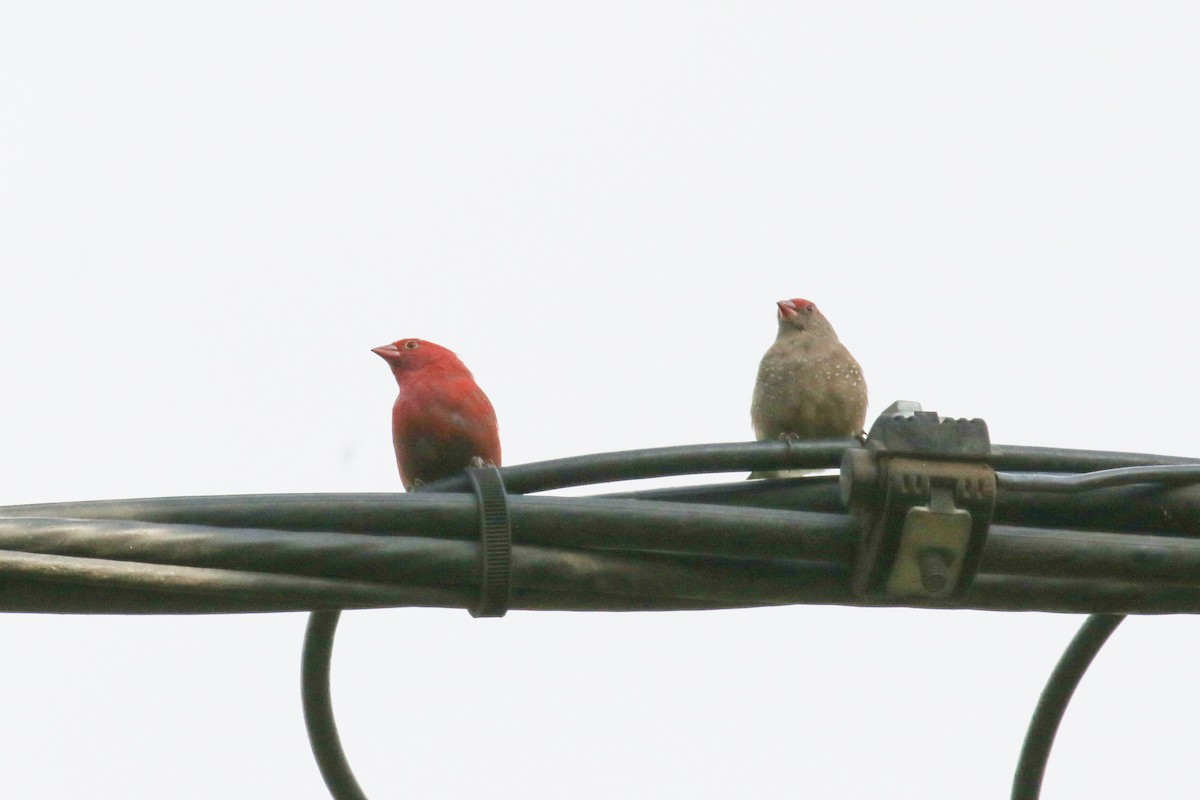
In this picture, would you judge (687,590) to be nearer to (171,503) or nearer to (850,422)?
(171,503)

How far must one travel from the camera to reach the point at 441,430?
5.16 metres

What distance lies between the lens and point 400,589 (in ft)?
8.54

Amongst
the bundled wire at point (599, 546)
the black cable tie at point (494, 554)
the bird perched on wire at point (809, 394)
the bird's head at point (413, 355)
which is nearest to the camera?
the bundled wire at point (599, 546)

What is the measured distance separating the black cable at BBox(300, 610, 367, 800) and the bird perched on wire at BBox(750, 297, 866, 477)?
3537mm

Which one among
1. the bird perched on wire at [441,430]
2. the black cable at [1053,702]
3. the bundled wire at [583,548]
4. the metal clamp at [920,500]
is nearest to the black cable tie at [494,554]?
the bundled wire at [583,548]

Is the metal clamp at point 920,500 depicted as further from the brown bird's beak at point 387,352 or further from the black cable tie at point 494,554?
the brown bird's beak at point 387,352

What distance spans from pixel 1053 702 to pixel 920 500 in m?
0.58

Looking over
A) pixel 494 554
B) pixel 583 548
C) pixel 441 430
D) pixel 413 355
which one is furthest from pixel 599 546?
pixel 413 355

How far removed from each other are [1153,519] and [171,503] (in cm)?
160

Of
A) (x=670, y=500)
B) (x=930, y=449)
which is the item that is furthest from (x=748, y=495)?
(x=930, y=449)

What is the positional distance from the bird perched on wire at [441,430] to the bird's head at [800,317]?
68.7 inches

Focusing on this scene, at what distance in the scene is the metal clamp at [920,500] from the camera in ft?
8.70

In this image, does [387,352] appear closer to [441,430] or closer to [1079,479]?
[441,430]

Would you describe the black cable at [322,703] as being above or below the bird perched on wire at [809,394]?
below
